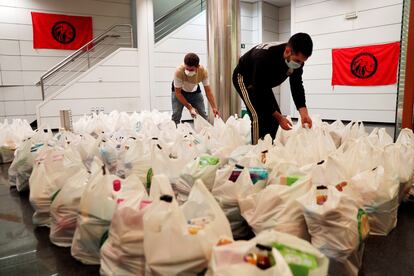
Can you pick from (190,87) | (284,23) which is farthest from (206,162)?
(284,23)

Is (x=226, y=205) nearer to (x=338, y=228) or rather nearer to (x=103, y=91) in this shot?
(x=338, y=228)

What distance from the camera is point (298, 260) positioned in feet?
2.55

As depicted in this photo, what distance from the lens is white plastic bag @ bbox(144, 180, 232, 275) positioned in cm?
84

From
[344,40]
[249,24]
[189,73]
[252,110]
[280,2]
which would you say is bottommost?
[252,110]

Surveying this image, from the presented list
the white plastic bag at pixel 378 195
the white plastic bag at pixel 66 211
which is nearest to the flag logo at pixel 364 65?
the white plastic bag at pixel 378 195

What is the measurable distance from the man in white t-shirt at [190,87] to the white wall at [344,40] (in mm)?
4010

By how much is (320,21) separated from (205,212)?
21.9 ft

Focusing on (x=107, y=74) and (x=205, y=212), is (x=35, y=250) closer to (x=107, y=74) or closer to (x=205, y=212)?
(x=205, y=212)

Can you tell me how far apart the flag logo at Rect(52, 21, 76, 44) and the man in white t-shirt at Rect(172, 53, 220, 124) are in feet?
12.6

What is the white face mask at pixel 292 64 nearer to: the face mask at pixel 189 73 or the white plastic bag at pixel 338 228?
the white plastic bag at pixel 338 228

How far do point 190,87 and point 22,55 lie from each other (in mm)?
4159

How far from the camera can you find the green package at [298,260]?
0.76 metres

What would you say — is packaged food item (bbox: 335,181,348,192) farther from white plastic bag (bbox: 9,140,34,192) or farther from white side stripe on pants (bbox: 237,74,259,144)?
white plastic bag (bbox: 9,140,34,192)

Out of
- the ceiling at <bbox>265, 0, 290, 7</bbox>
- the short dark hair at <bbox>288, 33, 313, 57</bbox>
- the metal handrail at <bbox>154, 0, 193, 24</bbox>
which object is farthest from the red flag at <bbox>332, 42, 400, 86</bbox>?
the short dark hair at <bbox>288, 33, 313, 57</bbox>
